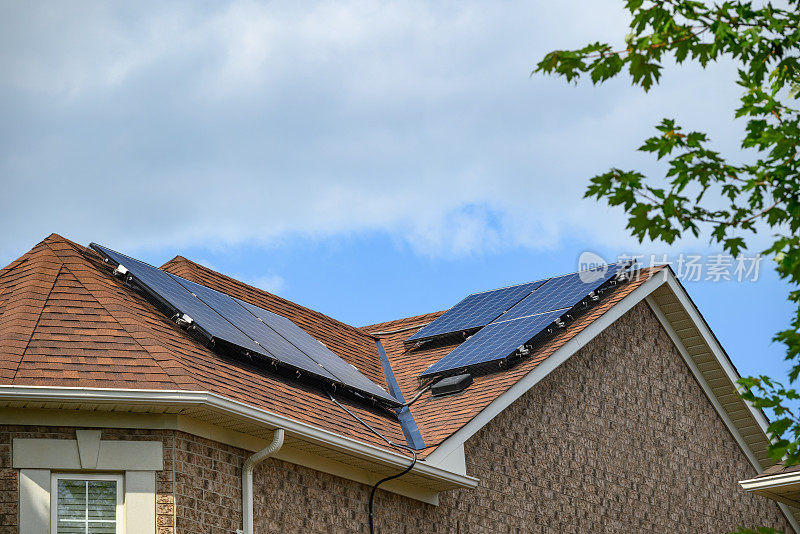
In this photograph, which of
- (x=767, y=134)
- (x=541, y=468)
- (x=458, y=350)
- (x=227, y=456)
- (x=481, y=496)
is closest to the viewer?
(x=767, y=134)

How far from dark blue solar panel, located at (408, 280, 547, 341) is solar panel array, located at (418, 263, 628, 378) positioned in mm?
154

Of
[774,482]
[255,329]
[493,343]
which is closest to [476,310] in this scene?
[493,343]

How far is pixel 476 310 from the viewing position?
20359mm

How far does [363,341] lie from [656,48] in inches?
487

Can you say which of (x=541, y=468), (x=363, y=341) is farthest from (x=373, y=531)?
(x=363, y=341)

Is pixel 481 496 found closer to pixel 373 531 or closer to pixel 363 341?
pixel 373 531

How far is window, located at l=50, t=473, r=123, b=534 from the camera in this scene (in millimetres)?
11828

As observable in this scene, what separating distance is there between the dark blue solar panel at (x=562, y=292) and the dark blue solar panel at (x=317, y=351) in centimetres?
319

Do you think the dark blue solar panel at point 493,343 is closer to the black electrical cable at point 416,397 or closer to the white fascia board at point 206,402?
the black electrical cable at point 416,397

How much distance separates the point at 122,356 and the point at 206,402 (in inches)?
52.7

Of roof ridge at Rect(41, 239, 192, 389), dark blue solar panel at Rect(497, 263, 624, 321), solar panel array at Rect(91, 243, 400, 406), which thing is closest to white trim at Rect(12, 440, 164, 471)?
roof ridge at Rect(41, 239, 192, 389)

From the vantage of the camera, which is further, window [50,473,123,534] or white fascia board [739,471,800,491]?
white fascia board [739,471,800,491]

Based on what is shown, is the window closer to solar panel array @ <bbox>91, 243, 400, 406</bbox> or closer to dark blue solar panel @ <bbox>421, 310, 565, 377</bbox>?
solar panel array @ <bbox>91, 243, 400, 406</bbox>

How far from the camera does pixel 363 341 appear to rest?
2061cm
